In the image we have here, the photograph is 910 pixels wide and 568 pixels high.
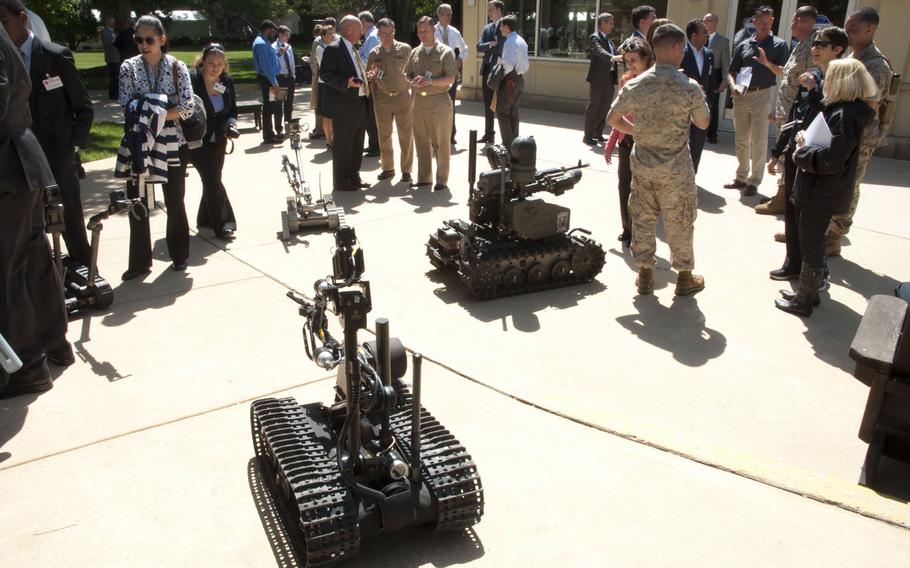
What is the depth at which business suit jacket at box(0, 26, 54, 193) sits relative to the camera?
4.07 m

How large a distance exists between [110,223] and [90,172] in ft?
9.94

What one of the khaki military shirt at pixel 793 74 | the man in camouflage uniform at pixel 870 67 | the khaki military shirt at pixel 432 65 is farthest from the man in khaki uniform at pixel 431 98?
the man in camouflage uniform at pixel 870 67

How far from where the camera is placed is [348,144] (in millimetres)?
9102

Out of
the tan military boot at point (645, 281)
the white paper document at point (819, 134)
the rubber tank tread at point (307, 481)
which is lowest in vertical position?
the tan military boot at point (645, 281)

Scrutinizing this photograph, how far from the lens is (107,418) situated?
13.5ft

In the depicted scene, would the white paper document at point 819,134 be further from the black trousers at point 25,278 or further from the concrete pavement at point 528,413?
the black trousers at point 25,278

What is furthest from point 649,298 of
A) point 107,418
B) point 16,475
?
point 16,475

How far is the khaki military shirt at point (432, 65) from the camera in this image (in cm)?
870

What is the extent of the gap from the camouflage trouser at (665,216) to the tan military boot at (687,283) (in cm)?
9

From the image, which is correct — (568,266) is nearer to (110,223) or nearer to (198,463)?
(198,463)

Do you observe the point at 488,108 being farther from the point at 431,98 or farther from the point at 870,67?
the point at 870,67

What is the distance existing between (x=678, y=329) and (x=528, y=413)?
171 cm

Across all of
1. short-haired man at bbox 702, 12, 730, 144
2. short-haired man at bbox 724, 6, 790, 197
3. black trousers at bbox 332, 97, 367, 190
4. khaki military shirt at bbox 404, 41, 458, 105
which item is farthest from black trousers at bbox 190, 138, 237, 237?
short-haired man at bbox 702, 12, 730, 144

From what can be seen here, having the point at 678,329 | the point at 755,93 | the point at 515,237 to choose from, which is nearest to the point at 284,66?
the point at 755,93
